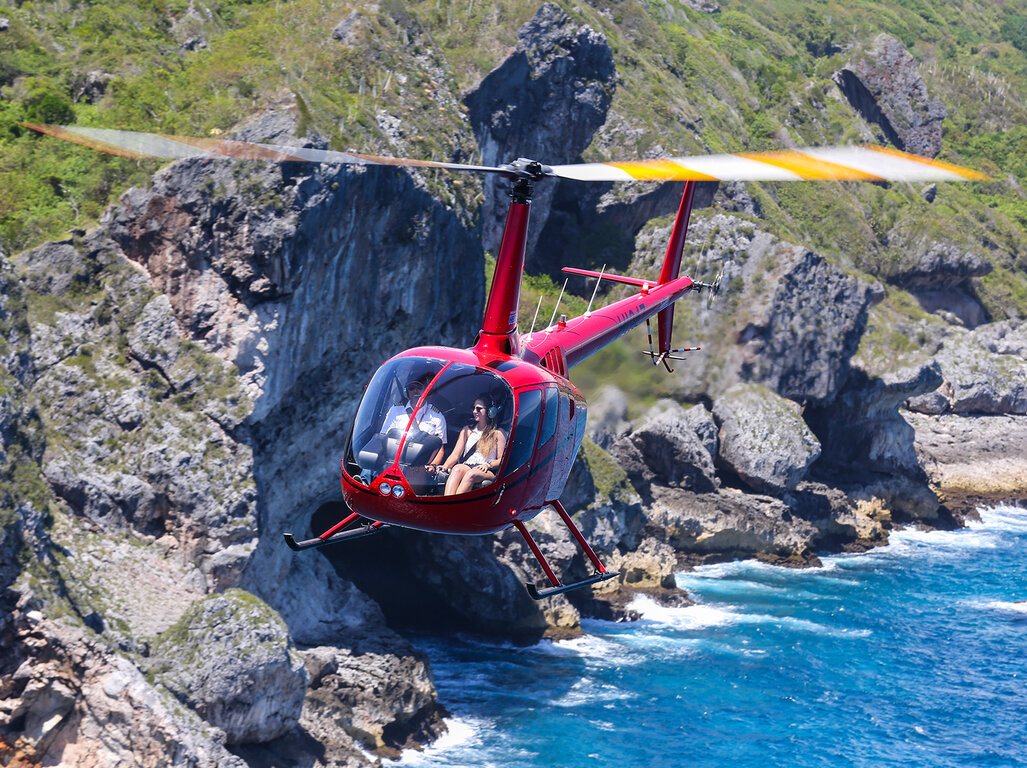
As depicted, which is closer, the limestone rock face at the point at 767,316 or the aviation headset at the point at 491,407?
the aviation headset at the point at 491,407

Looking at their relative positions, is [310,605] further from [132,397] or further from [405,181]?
[405,181]

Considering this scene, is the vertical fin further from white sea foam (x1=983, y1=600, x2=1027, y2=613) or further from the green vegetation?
white sea foam (x1=983, y1=600, x2=1027, y2=613)

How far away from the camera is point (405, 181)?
35.4 metres

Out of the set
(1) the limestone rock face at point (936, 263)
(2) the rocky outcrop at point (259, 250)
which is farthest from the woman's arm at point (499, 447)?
(1) the limestone rock face at point (936, 263)

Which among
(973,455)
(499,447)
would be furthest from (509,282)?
(973,455)

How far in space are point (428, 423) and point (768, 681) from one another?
101 ft

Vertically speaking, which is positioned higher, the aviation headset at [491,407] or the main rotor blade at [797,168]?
the main rotor blade at [797,168]

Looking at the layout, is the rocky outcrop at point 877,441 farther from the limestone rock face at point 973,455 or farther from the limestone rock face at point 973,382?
the limestone rock face at point 973,382

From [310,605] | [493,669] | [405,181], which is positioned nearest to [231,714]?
[310,605]

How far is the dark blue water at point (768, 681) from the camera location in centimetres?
3491

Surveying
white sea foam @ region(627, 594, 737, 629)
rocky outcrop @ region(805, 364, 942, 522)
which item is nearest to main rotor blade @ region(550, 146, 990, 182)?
white sea foam @ region(627, 594, 737, 629)

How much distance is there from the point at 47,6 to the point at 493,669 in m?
33.4

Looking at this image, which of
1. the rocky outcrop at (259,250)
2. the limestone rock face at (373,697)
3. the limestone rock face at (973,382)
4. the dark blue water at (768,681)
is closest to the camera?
the rocky outcrop at (259,250)

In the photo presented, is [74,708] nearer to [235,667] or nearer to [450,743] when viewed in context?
[235,667]
